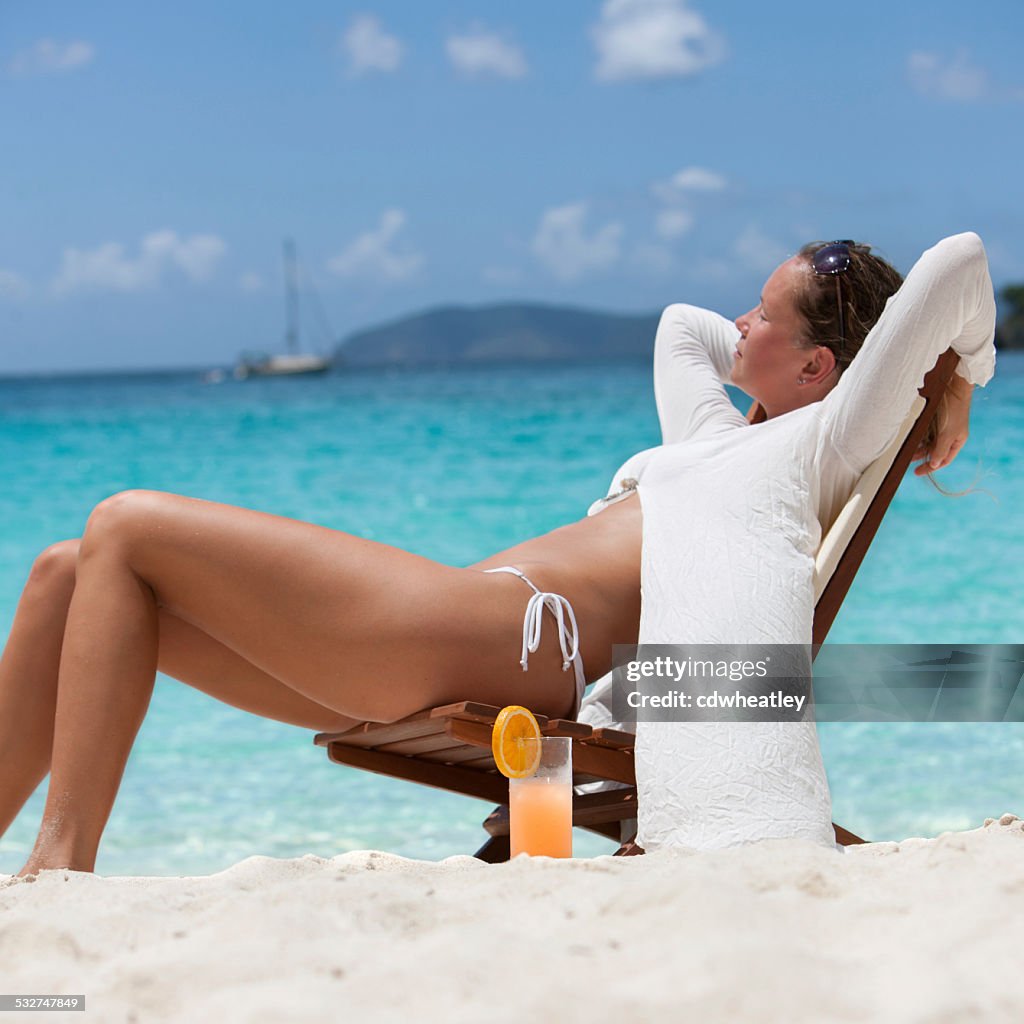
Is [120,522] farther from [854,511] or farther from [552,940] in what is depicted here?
[854,511]

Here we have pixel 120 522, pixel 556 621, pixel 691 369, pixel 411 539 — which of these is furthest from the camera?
pixel 411 539

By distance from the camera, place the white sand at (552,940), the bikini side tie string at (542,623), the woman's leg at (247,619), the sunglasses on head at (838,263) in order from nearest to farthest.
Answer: the white sand at (552,940) < the woman's leg at (247,619) < the bikini side tie string at (542,623) < the sunglasses on head at (838,263)

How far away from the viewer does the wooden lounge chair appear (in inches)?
90.4

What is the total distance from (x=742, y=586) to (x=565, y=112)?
190 ft

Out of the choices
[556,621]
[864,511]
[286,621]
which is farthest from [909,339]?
[286,621]

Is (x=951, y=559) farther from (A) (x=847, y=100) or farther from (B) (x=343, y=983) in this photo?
(A) (x=847, y=100)

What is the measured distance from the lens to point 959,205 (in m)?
49.0

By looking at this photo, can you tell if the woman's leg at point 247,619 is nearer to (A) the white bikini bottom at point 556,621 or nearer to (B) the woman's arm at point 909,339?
(A) the white bikini bottom at point 556,621

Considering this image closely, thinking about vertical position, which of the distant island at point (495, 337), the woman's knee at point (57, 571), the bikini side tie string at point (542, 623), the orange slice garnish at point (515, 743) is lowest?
the orange slice garnish at point (515, 743)

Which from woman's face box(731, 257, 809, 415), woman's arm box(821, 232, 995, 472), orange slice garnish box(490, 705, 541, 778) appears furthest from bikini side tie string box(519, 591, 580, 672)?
woman's face box(731, 257, 809, 415)

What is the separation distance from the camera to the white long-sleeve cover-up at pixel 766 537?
217 cm

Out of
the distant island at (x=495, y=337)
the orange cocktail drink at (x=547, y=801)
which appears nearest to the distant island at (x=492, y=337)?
the distant island at (x=495, y=337)

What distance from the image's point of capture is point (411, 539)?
1048cm

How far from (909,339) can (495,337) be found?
71167 millimetres
